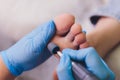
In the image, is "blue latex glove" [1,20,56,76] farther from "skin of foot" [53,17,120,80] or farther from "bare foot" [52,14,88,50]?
"skin of foot" [53,17,120,80]

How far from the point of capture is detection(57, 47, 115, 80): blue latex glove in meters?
0.70

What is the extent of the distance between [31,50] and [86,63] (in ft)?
0.62

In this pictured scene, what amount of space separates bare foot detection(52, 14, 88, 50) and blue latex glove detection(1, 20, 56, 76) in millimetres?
22

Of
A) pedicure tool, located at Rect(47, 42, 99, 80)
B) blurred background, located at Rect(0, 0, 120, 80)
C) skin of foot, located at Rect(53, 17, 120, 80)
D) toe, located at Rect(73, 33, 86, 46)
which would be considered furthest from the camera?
blurred background, located at Rect(0, 0, 120, 80)

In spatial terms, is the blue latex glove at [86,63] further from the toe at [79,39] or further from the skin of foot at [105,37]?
the skin of foot at [105,37]

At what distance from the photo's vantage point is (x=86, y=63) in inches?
28.1

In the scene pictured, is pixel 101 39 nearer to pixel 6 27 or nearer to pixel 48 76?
pixel 48 76

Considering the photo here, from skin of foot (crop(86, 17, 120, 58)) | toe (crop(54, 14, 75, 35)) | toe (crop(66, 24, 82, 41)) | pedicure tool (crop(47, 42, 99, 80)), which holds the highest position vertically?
toe (crop(54, 14, 75, 35))

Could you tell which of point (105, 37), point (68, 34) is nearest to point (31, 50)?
point (68, 34)

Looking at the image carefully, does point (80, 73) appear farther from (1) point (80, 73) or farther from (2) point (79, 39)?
(2) point (79, 39)

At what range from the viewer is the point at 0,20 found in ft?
3.67

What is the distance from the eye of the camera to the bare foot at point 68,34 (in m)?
0.79

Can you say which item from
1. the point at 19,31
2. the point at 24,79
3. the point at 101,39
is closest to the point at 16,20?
the point at 19,31

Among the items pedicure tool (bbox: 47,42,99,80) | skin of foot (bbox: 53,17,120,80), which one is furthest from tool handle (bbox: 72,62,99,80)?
skin of foot (bbox: 53,17,120,80)
